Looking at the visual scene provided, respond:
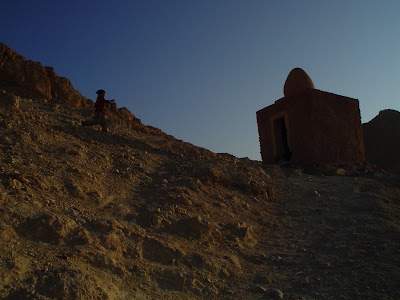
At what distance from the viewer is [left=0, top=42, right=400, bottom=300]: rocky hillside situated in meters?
3.85

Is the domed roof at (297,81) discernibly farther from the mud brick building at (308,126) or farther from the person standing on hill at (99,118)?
the person standing on hill at (99,118)

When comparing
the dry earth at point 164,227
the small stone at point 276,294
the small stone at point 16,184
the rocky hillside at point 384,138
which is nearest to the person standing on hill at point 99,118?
the dry earth at point 164,227

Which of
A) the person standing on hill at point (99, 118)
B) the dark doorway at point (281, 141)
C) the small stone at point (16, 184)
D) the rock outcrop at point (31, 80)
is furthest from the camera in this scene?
the dark doorway at point (281, 141)

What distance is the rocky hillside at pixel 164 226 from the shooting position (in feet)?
12.6

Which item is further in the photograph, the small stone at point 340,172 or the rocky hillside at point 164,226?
the small stone at point 340,172

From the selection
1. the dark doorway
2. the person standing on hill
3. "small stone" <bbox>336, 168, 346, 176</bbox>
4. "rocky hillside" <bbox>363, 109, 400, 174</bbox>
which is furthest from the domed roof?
"rocky hillside" <bbox>363, 109, 400, 174</bbox>

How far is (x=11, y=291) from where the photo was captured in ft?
10.2

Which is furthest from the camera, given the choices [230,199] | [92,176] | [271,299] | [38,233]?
[230,199]

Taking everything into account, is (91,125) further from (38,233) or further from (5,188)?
(38,233)

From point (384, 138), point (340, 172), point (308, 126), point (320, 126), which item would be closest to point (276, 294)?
point (340, 172)

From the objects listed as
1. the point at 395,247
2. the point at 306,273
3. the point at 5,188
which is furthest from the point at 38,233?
the point at 395,247

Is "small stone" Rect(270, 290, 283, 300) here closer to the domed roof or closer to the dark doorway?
the dark doorway

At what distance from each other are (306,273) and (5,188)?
11.6ft

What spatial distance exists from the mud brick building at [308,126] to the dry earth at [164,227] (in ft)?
12.6
